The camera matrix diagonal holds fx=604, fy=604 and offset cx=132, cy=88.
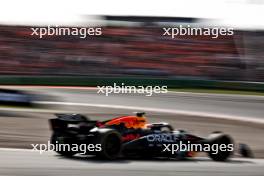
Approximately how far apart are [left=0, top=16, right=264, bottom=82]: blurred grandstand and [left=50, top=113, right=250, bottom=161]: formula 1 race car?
836 inches

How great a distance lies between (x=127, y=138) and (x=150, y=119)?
357 inches

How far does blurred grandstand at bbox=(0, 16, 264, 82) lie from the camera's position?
108 feet

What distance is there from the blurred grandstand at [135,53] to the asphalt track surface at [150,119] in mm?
5601

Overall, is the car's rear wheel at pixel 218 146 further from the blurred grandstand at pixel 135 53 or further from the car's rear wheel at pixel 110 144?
the blurred grandstand at pixel 135 53

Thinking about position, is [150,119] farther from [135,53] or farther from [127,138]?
[135,53]

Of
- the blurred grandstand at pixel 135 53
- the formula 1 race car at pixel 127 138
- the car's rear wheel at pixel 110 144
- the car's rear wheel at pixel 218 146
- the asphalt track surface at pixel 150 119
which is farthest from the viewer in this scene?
the blurred grandstand at pixel 135 53

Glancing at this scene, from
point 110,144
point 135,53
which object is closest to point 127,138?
point 110,144

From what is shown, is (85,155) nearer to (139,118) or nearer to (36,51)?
(139,118)

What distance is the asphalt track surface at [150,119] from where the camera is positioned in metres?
8.08

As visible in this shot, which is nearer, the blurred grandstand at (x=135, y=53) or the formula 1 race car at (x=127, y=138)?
the formula 1 race car at (x=127, y=138)

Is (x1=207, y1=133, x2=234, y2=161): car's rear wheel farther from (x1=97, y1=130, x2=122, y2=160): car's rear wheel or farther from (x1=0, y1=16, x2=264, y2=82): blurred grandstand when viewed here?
(x1=0, y1=16, x2=264, y2=82): blurred grandstand

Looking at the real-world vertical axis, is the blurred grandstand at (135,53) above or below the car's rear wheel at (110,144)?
above

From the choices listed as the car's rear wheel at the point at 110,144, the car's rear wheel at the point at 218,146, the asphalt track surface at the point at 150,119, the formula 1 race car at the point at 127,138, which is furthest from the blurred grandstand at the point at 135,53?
the car's rear wheel at the point at 110,144

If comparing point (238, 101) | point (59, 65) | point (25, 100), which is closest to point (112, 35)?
point (59, 65)
